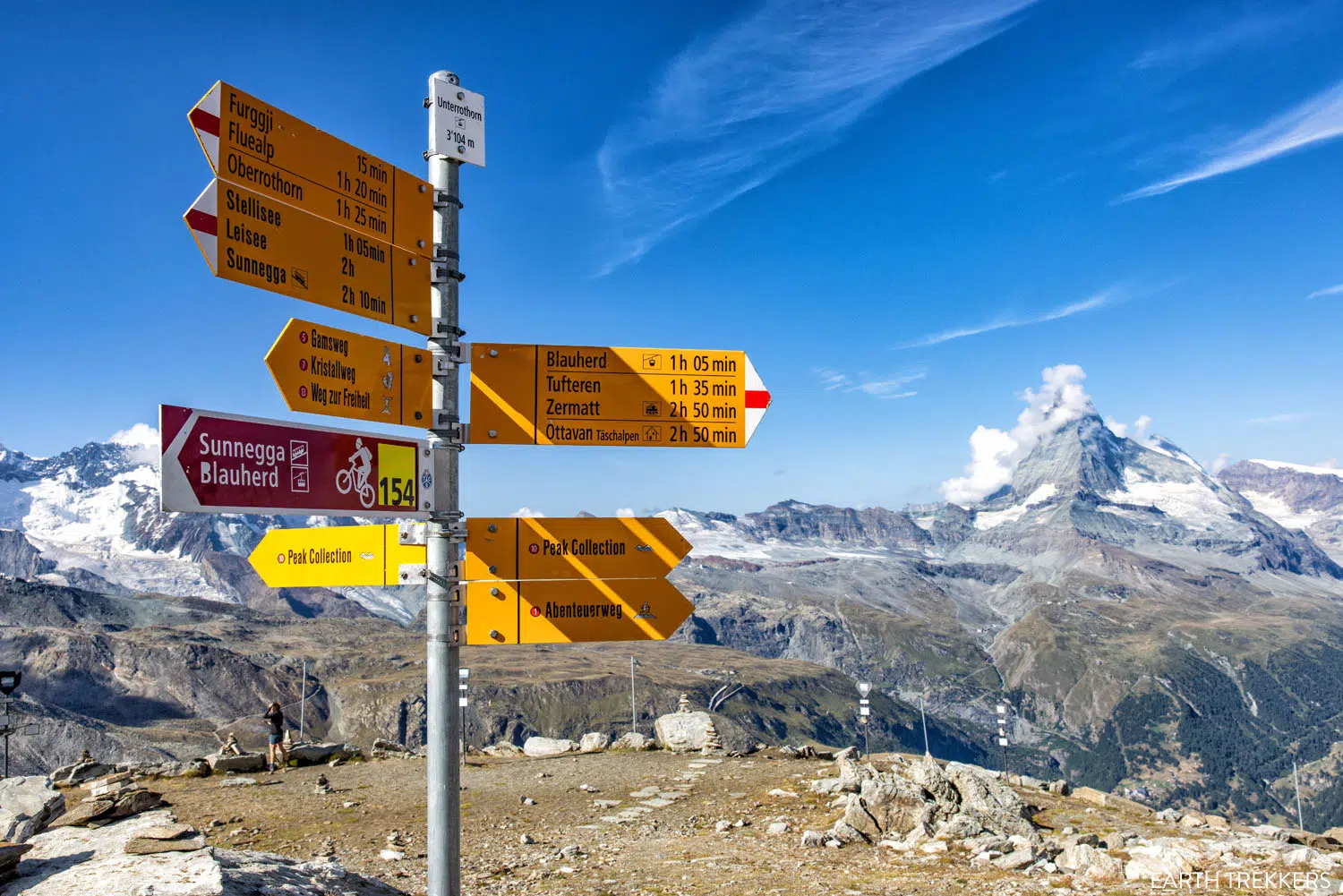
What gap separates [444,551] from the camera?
6008 millimetres

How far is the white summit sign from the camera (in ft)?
20.1

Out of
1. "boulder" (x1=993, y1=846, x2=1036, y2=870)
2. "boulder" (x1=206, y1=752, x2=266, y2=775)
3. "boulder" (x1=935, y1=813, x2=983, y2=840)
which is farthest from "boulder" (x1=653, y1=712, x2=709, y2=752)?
"boulder" (x1=993, y1=846, x2=1036, y2=870)

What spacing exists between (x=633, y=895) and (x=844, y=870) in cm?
368

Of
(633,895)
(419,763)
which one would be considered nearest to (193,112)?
(633,895)

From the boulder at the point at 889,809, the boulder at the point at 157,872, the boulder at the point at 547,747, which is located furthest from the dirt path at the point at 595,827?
the boulder at the point at 157,872

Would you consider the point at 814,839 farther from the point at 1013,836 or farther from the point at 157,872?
the point at 157,872

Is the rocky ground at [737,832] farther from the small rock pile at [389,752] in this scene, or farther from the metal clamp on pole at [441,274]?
the metal clamp on pole at [441,274]

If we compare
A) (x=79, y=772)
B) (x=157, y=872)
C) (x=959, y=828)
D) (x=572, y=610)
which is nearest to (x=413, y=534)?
(x=572, y=610)

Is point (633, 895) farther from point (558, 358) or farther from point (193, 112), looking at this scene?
point (193, 112)

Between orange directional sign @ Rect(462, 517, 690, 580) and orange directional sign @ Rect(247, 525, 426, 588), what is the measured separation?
500 millimetres

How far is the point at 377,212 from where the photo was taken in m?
6.07

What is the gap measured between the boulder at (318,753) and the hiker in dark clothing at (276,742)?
0.36m

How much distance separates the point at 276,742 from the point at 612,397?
2275cm

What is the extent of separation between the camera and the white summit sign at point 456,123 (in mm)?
6133
